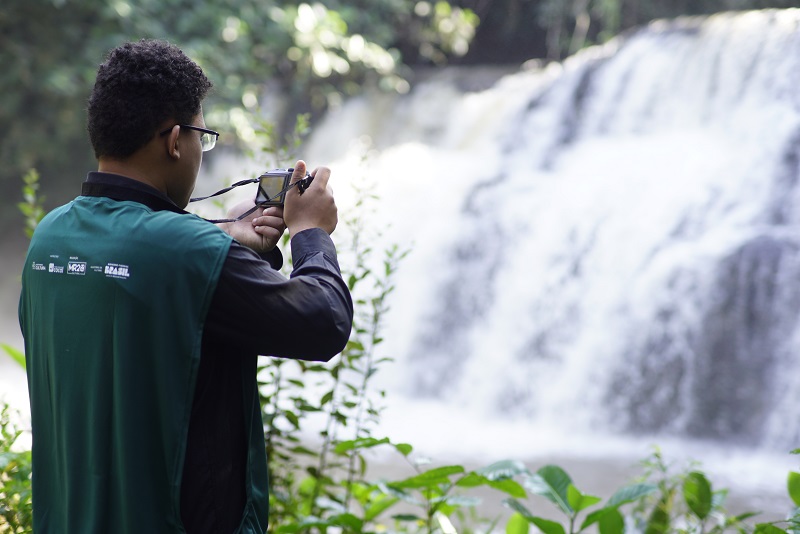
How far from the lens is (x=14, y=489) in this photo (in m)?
2.20

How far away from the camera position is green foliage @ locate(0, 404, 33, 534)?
2074mm

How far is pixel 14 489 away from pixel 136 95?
4.08ft

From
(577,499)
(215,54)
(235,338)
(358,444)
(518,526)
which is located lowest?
(518,526)

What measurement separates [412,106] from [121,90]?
38.1 feet

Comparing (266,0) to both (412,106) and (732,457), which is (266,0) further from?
(732,457)

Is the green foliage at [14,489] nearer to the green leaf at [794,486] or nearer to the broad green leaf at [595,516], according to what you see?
the broad green leaf at [595,516]

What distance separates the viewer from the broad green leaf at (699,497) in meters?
2.47

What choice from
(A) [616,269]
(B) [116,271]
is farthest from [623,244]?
(B) [116,271]

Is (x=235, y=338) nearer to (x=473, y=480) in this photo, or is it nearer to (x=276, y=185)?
(x=276, y=185)

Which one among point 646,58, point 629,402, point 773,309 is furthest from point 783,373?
point 646,58

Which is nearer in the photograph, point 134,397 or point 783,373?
point 134,397

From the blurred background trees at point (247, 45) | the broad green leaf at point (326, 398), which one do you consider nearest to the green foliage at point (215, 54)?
the blurred background trees at point (247, 45)

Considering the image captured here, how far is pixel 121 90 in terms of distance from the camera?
57.1 inches

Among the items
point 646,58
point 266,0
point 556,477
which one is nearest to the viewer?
point 556,477
